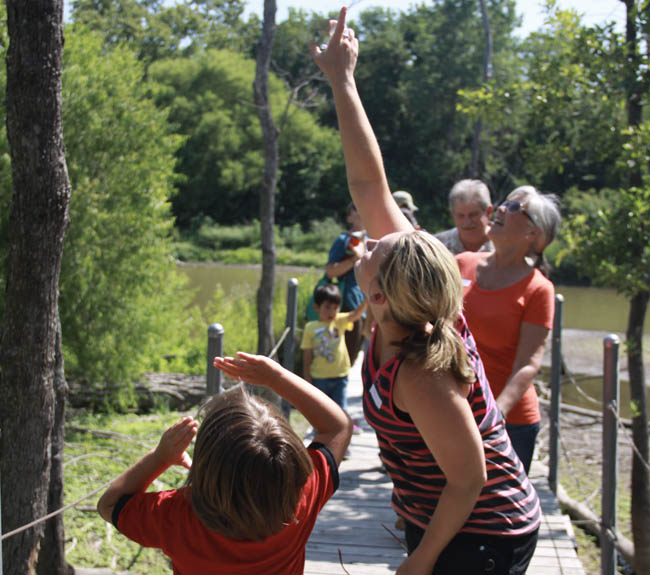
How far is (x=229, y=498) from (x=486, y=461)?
55 centimetres

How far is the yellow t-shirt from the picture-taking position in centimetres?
486

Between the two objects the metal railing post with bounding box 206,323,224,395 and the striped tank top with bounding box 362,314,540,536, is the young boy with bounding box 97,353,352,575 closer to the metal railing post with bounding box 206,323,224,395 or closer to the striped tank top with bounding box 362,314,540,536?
the striped tank top with bounding box 362,314,540,536

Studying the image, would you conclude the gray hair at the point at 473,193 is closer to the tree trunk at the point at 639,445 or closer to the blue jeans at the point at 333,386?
the blue jeans at the point at 333,386

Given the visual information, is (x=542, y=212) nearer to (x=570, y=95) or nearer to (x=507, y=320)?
(x=507, y=320)

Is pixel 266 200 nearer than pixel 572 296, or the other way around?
pixel 266 200

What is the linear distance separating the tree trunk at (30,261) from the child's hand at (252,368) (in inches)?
55.9

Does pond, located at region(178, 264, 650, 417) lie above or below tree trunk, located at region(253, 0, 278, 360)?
below

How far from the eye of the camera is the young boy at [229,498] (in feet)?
4.81

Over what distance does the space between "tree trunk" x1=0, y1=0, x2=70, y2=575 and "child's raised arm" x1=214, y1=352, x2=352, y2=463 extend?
4.55 feet

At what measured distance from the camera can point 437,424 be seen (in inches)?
56.0

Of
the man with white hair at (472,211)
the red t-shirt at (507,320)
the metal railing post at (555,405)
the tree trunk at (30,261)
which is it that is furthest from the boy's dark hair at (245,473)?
the metal railing post at (555,405)

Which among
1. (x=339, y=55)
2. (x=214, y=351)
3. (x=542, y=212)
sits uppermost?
(x=339, y=55)

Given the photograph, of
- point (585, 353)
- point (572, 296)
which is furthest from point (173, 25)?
point (585, 353)

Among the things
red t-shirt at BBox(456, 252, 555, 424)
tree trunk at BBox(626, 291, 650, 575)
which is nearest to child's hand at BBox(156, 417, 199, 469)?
red t-shirt at BBox(456, 252, 555, 424)
